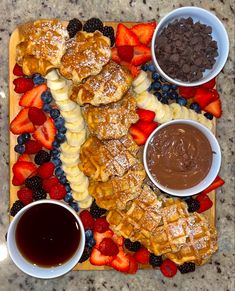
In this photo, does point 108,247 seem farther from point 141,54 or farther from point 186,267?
point 141,54

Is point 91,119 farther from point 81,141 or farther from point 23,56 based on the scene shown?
point 23,56

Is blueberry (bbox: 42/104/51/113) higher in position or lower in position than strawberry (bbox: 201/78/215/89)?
higher

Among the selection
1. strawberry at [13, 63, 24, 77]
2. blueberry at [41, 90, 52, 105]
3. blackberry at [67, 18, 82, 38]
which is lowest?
blueberry at [41, 90, 52, 105]

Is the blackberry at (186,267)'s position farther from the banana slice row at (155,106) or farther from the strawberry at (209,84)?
the strawberry at (209,84)

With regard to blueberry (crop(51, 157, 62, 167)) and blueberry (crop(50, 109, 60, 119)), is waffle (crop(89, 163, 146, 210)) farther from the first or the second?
blueberry (crop(50, 109, 60, 119))

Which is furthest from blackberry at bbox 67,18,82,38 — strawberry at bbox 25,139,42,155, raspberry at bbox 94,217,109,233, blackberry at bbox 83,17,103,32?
raspberry at bbox 94,217,109,233

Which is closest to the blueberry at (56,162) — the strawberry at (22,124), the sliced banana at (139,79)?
the strawberry at (22,124)

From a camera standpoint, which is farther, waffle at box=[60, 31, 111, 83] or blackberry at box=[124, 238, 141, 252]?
blackberry at box=[124, 238, 141, 252]
